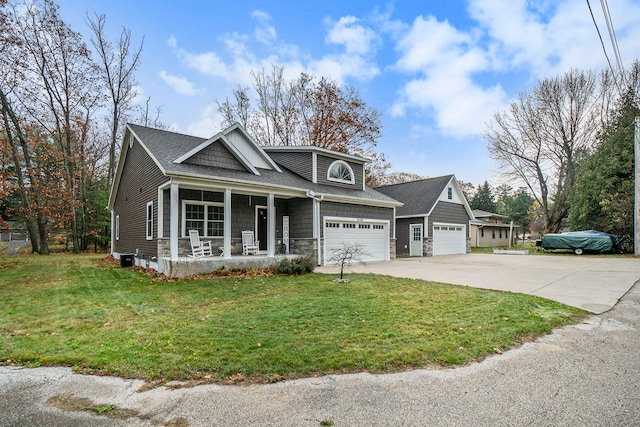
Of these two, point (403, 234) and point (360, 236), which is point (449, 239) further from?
point (360, 236)

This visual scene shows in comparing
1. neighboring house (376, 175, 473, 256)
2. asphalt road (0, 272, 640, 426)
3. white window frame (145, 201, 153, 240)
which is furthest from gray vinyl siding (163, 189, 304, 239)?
asphalt road (0, 272, 640, 426)

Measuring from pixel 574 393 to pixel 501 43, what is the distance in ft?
42.1

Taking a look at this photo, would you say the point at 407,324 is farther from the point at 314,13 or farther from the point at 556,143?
the point at 556,143

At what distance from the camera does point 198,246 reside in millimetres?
11555

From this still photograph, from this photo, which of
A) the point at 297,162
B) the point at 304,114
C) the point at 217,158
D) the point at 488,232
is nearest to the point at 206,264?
the point at 217,158

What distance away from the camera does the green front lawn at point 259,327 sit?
3.57 meters

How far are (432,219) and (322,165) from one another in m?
8.27

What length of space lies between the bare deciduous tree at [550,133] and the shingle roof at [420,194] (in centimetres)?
1189

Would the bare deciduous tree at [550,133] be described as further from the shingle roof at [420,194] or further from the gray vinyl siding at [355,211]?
the gray vinyl siding at [355,211]

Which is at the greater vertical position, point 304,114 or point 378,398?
point 304,114

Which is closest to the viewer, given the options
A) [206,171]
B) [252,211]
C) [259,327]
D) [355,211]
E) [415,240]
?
[259,327]

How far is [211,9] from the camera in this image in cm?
1278

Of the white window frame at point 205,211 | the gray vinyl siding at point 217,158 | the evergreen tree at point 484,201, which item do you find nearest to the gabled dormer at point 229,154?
the gray vinyl siding at point 217,158

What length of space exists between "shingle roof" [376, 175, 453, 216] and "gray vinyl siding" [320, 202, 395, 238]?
4149mm
